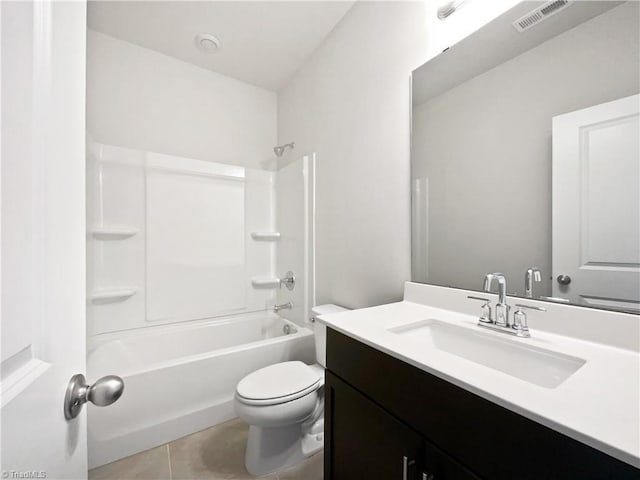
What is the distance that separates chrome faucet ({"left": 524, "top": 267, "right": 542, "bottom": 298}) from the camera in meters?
0.97

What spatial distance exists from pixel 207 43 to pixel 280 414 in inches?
98.1

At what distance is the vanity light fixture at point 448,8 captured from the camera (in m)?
1.17

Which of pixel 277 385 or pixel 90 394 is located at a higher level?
pixel 90 394

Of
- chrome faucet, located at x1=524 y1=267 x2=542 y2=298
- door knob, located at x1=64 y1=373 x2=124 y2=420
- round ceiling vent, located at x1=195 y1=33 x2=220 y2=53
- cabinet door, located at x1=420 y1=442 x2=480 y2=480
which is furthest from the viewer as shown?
round ceiling vent, located at x1=195 y1=33 x2=220 y2=53

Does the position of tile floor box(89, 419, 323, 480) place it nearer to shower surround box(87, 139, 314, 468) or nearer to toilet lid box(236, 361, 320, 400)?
shower surround box(87, 139, 314, 468)

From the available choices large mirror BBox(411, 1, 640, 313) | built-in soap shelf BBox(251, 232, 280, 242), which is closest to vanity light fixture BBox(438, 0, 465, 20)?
large mirror BBox(411, 1, 640, 313)

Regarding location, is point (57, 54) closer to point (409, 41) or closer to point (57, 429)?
point (57, 429)

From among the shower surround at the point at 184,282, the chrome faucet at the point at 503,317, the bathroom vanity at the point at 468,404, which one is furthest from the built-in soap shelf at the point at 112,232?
the chrome faucet at the point at 503,317

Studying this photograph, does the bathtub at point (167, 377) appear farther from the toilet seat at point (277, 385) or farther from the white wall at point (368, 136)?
the white wall at point (368, 136)

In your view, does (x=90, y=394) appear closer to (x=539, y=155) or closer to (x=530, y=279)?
(x=530, y=279)

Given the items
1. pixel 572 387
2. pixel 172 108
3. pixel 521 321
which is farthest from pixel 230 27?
pixel 572 387

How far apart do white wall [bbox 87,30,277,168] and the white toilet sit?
75.6 inches

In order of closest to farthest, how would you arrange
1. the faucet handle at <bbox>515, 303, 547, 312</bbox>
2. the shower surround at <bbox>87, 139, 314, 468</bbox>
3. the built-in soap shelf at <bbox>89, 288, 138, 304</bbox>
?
the faucet handle at <bbox>515, 303, 547, 312</bbox> → the shower surround at <bbox>87, 139, 314, 468</bbox> → the built-in soap shelf at <bbox>89, 288, 138, 304</bbox>

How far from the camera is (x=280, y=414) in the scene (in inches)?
49.8
